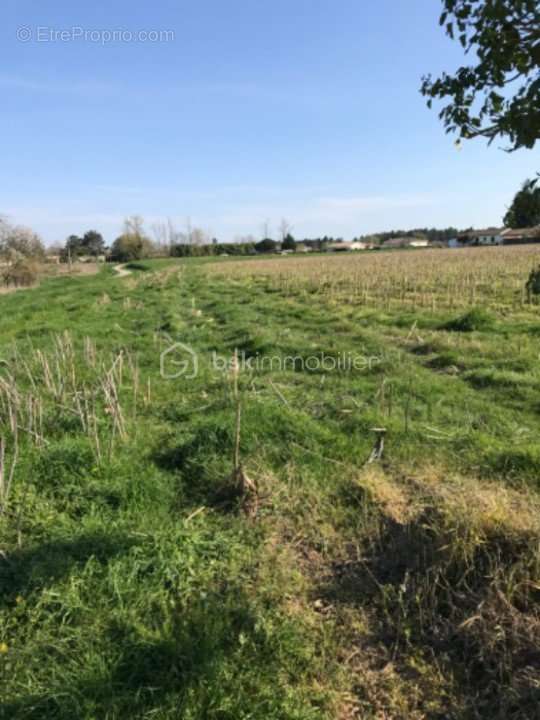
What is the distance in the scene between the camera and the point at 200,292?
22.6 metres

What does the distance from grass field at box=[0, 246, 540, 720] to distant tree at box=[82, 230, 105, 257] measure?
106m

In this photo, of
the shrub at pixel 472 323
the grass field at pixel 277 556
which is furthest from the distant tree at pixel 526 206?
the shrub at pixel 472 323

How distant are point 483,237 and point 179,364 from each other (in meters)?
104

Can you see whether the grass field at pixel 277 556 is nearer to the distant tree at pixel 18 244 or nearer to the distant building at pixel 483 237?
the distant tree at pixel 18 244

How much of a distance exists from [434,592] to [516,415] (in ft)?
11.7

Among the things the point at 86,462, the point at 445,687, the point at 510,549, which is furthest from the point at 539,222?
the point at 86,462

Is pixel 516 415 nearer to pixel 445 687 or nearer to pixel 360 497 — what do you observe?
pixel 360 497

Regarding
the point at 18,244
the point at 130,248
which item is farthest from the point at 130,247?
the point at 18,244

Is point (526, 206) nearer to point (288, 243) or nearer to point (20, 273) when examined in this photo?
point (20, 273)

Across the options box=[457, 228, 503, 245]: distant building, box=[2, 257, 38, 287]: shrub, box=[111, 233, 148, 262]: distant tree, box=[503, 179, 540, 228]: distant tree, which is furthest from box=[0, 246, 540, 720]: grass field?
box=[457, 228, 503, 245]: distant building

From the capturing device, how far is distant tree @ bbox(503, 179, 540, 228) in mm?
2223

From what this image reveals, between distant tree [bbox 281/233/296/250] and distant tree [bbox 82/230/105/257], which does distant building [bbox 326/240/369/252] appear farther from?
distant tree [bbox 82/230/105/257]

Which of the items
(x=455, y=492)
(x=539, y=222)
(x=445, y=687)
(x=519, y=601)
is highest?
(x=539, y=222)

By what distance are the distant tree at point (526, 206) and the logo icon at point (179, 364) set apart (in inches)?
222
